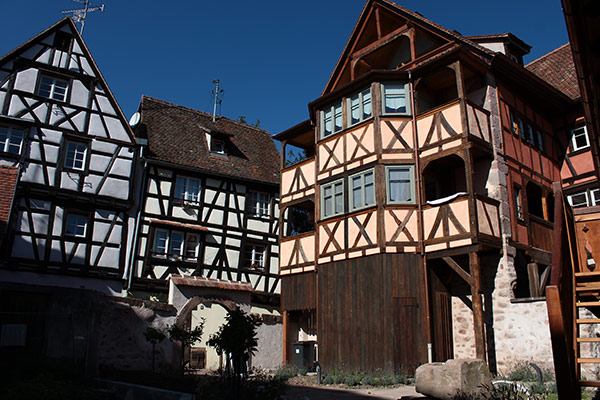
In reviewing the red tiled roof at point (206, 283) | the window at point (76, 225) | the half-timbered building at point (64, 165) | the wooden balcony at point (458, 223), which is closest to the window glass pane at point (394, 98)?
the wooden balcony at point (458, 223)

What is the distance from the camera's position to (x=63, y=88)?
2050cm

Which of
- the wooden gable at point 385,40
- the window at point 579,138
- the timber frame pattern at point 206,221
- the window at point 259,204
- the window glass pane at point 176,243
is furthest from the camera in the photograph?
the window at point 259,204

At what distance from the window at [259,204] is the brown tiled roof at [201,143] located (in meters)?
0.75

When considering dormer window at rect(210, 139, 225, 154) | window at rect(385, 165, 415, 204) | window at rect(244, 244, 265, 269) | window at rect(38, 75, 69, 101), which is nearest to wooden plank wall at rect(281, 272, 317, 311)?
window at rect(385, 165, 415, 204)

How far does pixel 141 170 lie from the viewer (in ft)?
70.1

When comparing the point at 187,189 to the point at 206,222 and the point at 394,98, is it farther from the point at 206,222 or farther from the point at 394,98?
the point at 394,98

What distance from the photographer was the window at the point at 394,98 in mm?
16688

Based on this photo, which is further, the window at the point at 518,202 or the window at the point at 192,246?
the window at the point at 192,246

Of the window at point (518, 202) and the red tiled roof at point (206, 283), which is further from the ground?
the window at point (518, 202)

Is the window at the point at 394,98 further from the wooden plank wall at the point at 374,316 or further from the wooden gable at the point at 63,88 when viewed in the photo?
the wooden gable at the point at 63,88

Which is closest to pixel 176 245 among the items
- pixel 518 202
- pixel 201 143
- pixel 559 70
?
pixel 201 143

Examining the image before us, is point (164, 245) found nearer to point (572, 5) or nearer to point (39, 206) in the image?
point (39, 206)

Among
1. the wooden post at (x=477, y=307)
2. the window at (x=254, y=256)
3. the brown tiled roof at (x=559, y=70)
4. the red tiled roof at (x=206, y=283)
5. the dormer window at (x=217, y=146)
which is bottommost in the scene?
the wooden post at (x=477, y=307)

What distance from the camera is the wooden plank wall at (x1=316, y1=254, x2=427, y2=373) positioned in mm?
14305
